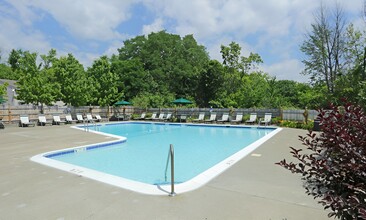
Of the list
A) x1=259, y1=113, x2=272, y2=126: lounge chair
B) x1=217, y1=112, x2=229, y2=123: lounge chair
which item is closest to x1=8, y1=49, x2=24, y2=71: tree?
x1=217, y1=112, x2=229, y2=123: lounge chair

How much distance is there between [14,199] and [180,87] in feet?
105

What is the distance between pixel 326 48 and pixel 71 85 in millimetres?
23778

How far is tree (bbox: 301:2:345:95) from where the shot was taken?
2089 centimetres

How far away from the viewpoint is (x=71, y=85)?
73.6 feet

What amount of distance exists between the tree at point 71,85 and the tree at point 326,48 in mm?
21146

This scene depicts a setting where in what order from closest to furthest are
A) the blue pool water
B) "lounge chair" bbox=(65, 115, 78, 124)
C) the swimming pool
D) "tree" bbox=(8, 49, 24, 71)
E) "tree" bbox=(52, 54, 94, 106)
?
the swimming pool, the blue pool water, "lounge chair" bbox=(65, 115, 78, 124), "tree" bbox=(52, 54, 94, 106), "tree" bbox=(8, 49, 24, 71)

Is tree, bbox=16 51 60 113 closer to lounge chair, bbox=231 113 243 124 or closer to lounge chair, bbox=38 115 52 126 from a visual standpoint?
lounge chair, bbox=38 115 52 126

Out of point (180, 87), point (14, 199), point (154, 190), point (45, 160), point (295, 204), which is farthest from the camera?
point (180, 87)

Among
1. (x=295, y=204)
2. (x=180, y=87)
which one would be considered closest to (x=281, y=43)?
(x=180, y=87)

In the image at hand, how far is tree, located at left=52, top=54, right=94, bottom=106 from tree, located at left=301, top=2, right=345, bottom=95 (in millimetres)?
21146

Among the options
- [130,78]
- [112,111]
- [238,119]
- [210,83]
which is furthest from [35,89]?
[210,83]

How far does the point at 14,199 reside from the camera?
149 inches

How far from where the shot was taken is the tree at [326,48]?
2089cm

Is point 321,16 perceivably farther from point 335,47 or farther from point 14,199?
point 14,199
